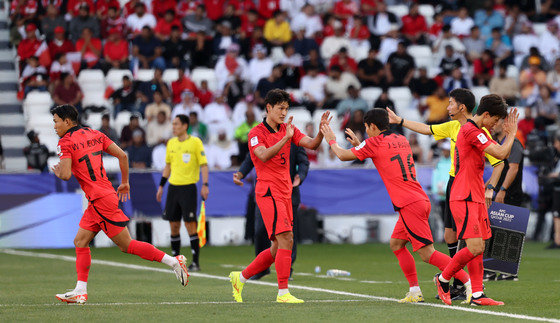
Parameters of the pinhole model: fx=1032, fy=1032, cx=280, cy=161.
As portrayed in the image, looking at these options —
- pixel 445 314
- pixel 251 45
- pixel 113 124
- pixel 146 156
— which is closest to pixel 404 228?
pixel 445 314

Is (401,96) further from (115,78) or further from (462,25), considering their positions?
(115,78)

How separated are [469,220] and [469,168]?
0.50 meters

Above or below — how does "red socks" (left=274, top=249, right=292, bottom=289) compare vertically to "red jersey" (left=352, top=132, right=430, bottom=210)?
below

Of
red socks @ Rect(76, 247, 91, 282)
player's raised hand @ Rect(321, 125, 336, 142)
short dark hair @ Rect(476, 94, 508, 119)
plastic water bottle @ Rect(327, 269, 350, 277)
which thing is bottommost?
plastic water bottle @ Rect(327, 269, 350, 277)

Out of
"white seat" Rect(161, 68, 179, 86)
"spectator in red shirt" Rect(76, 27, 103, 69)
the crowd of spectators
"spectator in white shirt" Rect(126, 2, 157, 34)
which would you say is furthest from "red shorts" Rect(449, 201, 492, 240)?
"spectator in white shirt" Rect(126, 2, 157, 34)

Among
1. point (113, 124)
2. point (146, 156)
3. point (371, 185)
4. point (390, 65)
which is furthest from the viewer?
point (390, 65)

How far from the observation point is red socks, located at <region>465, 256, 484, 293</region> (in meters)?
10.1

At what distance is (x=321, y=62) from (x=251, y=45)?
1890 mm

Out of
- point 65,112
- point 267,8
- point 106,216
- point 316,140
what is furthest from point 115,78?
point 316,140

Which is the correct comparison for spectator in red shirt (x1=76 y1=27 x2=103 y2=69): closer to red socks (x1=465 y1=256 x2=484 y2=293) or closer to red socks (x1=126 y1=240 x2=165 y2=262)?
red socks (x1=126 y1=240 x2=165 y2=262)

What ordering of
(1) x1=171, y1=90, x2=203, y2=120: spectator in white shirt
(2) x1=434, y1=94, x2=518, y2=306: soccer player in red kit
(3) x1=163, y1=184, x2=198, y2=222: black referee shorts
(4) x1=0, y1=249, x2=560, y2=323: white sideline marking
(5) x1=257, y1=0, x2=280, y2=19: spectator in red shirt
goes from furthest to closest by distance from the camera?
(5) x1=257, y1=0, x2=280, y2=19: spectator in red shirt → (1) x1=171, y1=90, x2=203, y2=120: spectator in white shirt → (3) x1=163, y1=184, x2=198, y2=222: black referee shorts → (2) x1=434, y1=94, x2=518, y2=306: soccer player in red kit → (4) x1=0, y1=249, x2=560, y2=323: white sideline marking

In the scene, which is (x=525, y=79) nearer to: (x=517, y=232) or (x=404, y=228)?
(x=517, y=232)

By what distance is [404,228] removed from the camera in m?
10.3

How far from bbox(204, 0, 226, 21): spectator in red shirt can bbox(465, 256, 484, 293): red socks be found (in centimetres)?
1893
